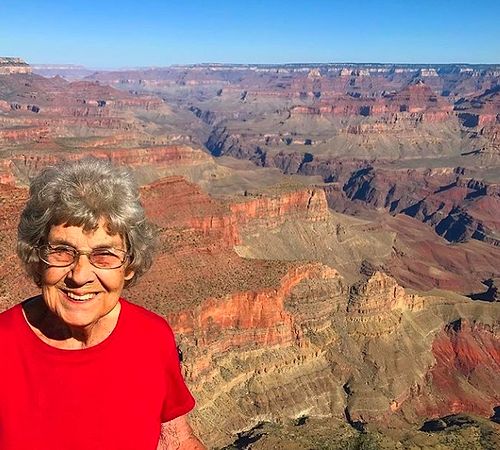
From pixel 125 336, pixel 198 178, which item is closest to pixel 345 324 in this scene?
pixel 125 336

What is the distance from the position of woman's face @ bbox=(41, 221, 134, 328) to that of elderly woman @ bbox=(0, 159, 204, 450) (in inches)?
0.4

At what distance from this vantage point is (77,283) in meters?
6.04

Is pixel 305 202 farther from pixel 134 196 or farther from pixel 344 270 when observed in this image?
pixel 134 196

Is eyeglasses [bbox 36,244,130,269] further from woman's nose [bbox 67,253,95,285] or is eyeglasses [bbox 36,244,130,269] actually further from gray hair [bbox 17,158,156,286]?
gray hair [bbox 17,158,156,286]

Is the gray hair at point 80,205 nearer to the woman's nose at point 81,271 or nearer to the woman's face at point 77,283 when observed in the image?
the woman's face at point 77,283

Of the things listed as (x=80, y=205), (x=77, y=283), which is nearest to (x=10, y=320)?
(x=77, y=283)

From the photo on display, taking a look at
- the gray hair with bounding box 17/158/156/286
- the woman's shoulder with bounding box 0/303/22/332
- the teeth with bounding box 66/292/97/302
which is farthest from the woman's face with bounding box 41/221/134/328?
the woman's shoulder with bounding box 0/303/22/332

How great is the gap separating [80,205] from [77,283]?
806 mm

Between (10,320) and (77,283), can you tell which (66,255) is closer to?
(77,283)

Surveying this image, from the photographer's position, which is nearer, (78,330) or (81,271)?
(81,271)

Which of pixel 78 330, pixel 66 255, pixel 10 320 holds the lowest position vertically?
pixel 78 330

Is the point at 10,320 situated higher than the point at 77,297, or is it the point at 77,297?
the point at 77,297

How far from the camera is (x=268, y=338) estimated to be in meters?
50.8

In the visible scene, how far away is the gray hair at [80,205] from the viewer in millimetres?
6121
